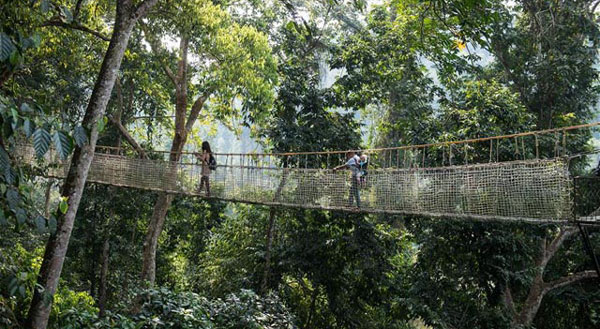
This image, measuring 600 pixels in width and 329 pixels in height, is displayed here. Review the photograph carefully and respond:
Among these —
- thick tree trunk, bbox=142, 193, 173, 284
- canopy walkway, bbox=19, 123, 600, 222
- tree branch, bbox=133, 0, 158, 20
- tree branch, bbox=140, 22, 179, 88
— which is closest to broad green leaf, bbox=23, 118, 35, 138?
tree branch, bbox=133, 0, 158, 20

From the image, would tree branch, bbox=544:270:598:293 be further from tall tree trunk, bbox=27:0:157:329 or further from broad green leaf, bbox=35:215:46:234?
broad green leaf, bbox=35:215:46:234

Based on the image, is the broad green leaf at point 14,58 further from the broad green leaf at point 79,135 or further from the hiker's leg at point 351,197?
the hiker's leg at point 351,197

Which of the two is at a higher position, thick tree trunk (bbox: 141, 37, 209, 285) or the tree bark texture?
thick tree trunk (bbox: 141, 37, 209, 285)

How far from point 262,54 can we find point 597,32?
15.3ft

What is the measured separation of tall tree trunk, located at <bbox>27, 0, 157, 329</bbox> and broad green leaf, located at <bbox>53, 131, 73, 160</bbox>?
0.80 meters

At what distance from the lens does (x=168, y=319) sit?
3020 millimetres

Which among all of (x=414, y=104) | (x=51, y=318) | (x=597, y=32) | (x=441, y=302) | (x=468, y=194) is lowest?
(x=441, y=302)

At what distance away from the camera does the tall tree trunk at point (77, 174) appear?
2.28 m

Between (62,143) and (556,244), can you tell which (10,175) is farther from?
(556,244)

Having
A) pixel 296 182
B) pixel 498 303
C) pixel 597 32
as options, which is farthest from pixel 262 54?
pixel 597 32

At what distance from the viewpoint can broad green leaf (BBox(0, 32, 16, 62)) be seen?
150cm

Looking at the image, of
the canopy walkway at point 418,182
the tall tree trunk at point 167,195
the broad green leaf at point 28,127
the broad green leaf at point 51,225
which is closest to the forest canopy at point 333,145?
the tall tree trunk at point 167,195

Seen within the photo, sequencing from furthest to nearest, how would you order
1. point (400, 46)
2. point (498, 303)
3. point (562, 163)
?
1. point (400, 46)
2. point (498, 303)
3. point (562, 163)

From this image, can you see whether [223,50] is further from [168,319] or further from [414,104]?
[414,104]
